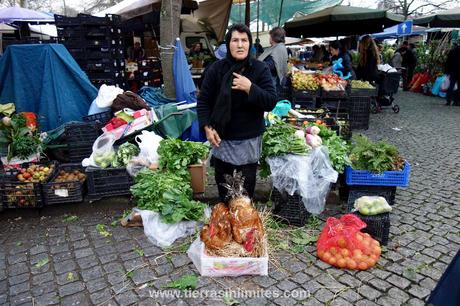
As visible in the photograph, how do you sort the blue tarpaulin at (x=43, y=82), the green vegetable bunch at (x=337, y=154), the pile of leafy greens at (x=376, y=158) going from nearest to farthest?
1. the pile of leafy greens at (x=376, y=158)
2. the green vegetable bunch at (x=337, y=154)
3. the blue tarpaulin at (x=43, y=82)

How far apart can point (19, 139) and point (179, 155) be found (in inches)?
90.0

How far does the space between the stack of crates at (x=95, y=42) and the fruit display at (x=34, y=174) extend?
2734mm

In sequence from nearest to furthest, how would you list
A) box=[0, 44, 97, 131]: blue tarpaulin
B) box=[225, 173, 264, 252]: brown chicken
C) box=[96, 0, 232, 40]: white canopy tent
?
1. box=[225, 173, 264, 252]: brown chicken
2. box=[0, 44, 97, 131]: blue tarpaulin
3. box=[96, 0, 232, 40]: white canopy tent

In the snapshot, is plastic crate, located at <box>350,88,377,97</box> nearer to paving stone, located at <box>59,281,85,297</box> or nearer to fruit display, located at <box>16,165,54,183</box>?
fruit display, located at <box>16,165,54,183</box>

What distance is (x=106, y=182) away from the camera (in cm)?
438

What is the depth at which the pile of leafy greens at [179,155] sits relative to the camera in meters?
4.23

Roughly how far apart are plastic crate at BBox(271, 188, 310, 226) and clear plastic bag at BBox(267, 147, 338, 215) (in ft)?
0.20

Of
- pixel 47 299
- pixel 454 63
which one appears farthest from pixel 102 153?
pixel 454 63

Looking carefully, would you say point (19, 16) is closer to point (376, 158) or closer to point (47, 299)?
point (47, 299)

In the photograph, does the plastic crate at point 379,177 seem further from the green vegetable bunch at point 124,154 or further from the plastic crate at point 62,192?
the plastic crate at point 62,192

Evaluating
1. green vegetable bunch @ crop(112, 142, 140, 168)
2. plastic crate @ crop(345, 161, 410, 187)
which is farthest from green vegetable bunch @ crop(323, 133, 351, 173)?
green vegetable bunch @ crop(112, 142, 140, 168)

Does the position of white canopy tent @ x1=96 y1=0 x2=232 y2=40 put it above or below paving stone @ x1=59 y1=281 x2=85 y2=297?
above

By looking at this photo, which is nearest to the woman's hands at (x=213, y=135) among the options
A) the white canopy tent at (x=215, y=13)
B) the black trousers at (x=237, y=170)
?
the black trousers at (x=237, y=170)

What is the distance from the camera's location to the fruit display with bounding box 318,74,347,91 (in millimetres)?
7398
